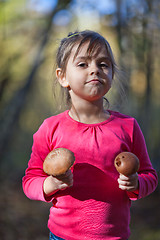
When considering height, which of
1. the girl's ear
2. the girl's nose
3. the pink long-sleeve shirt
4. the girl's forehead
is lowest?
the pink long-sleeve shirt

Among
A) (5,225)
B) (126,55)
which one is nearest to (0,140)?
(5,225)

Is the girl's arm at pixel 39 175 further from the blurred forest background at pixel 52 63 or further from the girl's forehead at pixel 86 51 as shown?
the blurred forest background at pixel 52 63

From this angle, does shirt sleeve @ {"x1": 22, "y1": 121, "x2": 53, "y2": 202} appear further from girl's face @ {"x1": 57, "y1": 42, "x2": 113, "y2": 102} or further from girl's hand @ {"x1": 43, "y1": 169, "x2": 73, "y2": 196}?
girl's face @ {"x1": 57, "y1": 42, "x2": 113, "y2": 102}

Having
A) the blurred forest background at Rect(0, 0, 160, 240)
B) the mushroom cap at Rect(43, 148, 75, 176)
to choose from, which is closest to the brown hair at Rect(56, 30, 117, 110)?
the mushroom cap at Rect(43, 148, 75, 176)

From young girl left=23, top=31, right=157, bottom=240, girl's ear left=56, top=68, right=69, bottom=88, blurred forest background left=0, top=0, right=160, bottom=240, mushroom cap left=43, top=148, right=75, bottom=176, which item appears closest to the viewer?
mushroom cap left=43, top=148, right=75, bottom=176

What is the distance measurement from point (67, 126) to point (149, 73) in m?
4.82

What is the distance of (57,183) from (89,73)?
21.7 inches

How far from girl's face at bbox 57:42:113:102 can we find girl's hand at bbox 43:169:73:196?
41 cm

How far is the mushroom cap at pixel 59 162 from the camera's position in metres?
1.12

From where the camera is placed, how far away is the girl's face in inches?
51.6

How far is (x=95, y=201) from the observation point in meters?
1.26

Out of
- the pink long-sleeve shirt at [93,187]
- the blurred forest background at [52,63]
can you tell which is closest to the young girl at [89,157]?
the pink long-sleeve shirt at [93,187]

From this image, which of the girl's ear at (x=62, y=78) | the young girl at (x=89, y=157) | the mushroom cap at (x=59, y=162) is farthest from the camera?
the girl's ear at (x=62, y=78)

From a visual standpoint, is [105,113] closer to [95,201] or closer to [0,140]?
[95,201]
